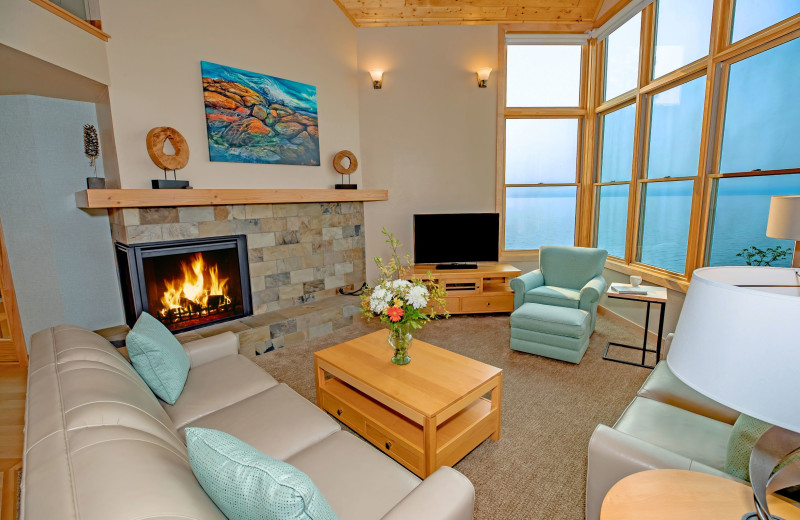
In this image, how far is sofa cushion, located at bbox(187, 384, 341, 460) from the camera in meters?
1.71

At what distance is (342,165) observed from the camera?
448 cm

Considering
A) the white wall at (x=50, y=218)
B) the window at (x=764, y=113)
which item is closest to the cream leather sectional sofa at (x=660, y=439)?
the window at (x=764, y=113)

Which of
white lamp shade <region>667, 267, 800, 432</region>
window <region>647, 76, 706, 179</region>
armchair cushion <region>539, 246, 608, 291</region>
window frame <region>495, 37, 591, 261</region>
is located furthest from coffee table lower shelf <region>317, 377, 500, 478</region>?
window frame <region>495, 37, 591, 261</region>

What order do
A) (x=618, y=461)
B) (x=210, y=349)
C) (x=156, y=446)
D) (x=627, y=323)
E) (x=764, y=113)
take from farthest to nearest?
(x=627, y=323) → (x=764, y=113) → (x=210, y=349) → (x=618, y=461) → (x=156, y=446)

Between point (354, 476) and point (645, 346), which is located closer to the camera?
point (354, 476)

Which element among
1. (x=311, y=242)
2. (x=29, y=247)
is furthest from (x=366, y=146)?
(x=29, y=247)

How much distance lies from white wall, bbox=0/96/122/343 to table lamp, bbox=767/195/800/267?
5085 millimetres

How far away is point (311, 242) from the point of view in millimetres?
4355

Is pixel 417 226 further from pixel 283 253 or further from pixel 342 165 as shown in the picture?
pixel 283 253

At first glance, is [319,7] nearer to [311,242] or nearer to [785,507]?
[311,242]

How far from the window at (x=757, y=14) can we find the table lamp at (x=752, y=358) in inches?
121

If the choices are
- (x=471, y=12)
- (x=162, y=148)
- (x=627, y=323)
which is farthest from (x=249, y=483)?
(x=471, y=12)

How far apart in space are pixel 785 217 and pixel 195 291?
14.6 feet

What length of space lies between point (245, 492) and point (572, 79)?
560cm
